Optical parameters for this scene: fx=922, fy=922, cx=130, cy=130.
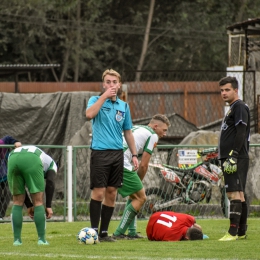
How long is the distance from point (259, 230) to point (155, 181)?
3.67m

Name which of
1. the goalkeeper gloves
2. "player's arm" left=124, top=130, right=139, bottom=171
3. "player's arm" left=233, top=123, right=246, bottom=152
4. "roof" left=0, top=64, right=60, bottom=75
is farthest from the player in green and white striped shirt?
"roof" left=0, top=64, right=60, bottom=75

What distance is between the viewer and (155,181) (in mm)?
15906

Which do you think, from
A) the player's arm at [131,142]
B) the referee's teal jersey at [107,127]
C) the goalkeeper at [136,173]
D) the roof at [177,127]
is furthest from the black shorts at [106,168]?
the roof at [177,127]

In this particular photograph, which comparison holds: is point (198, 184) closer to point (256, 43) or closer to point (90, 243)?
point (90, 243)

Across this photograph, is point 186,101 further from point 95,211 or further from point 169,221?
point 95,211

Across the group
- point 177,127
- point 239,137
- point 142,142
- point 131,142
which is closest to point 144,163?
point 142,142

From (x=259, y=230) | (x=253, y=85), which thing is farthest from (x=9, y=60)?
(x=259, y=230)

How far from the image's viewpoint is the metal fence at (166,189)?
51.6 feet

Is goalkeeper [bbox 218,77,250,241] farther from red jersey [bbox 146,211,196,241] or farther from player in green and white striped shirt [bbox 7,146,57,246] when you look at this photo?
player in green and white striped shirt [bbox 7,146,57,246]

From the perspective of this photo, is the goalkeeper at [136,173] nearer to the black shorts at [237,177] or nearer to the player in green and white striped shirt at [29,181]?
the black shorts at [237,177]

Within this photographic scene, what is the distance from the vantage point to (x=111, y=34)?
49.1 metres

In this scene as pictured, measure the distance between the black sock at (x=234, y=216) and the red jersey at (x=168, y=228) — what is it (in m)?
0.51

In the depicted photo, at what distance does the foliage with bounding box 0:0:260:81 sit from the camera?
45.5 metres

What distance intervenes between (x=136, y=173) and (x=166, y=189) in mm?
4497
